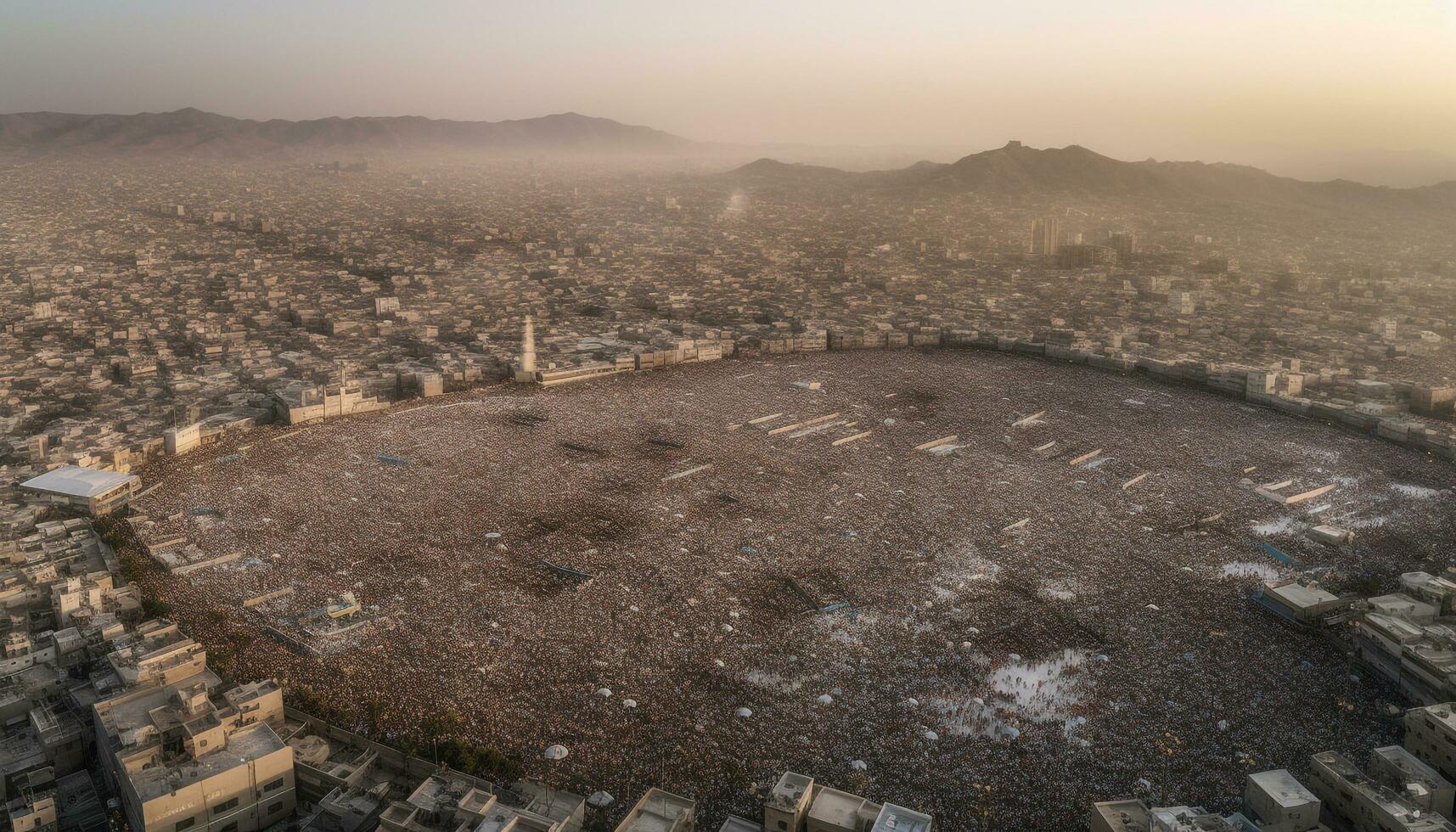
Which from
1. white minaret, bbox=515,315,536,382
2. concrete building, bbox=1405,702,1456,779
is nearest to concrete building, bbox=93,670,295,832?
concrete building, bbox=1405,702,1456,779

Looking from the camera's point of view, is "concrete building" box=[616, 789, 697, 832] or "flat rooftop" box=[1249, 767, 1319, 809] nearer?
"concrete building" box=[616, 789, 697, 832]

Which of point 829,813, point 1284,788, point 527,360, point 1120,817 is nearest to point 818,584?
point 829,813

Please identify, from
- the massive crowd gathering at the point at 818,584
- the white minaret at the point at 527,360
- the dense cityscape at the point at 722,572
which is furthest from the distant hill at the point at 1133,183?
the massive crowd gathering at the point at 818,584

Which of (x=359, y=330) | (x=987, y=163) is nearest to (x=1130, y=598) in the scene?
(x=359, y=330)

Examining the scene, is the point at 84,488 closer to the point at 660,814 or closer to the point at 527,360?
the point at 527,360

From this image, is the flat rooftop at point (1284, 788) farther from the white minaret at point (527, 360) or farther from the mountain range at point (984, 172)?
the mountain range at point (984, 172)

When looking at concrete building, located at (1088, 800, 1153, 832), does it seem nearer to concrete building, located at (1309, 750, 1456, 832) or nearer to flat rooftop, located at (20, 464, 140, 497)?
concrete building, located at (1309, 750, 1456, 832)
